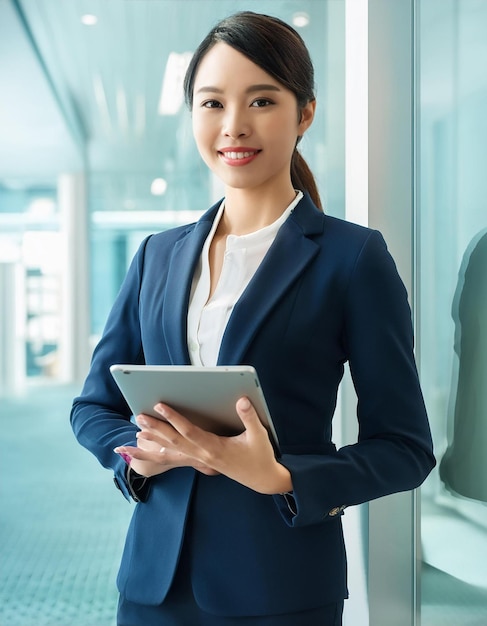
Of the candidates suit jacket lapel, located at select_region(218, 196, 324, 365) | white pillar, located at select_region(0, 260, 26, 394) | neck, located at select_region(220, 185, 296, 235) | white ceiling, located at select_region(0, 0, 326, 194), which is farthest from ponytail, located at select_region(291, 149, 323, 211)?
white pillar, located at select_region(0, 260, 26, 394)

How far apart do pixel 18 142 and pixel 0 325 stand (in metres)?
0.56

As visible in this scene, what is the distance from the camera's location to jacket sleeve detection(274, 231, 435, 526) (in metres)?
1.19

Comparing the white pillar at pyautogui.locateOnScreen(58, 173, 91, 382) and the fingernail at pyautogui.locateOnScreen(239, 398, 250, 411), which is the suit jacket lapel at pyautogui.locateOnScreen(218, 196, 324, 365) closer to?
the fingernail at pyautogui.locateOnScreen(239, 398, 250, 411)

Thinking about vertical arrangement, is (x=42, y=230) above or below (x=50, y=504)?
above

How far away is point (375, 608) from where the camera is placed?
201cm

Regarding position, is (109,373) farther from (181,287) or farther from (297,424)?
(297,424)

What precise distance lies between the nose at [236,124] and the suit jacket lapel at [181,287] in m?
0.21

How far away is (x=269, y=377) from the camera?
126 cm

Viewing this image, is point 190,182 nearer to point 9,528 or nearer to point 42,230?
point 42,230

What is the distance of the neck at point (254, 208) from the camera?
141 centimetres

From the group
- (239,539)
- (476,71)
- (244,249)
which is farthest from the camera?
(476,71)

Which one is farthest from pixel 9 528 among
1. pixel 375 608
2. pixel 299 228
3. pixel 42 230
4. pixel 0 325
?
pixel 299 228

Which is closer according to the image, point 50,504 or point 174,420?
point 174,420

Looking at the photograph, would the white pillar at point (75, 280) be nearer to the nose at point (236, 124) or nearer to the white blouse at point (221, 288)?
the white blouse at point (221, 288)
